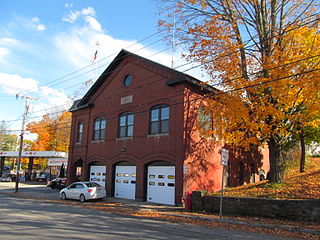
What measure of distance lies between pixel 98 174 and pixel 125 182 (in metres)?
4.20

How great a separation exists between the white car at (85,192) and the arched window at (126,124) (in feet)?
16.0

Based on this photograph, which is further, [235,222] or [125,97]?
[125,97]

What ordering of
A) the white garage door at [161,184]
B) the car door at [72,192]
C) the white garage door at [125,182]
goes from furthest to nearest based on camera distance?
the white garage door at [125,182] < the car door at [72,192] < the white garage door at [161,184]

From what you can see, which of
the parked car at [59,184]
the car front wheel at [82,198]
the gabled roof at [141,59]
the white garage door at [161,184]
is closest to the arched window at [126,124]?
the white garage door at [161,184]

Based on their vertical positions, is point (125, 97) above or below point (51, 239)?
above

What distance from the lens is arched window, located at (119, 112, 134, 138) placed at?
22688mm

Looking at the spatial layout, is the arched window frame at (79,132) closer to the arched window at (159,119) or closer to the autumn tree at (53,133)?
the arched window at (159,119)

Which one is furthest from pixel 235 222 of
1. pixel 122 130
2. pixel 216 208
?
pixel 122 130

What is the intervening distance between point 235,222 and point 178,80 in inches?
402

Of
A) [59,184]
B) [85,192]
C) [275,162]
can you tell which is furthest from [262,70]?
[59,184]

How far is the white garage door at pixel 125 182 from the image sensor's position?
21.6 m

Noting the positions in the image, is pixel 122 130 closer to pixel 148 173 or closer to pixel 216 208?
pixel 148 173

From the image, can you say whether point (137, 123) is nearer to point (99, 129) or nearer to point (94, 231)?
point (99, 129)

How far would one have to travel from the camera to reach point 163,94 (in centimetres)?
2023
